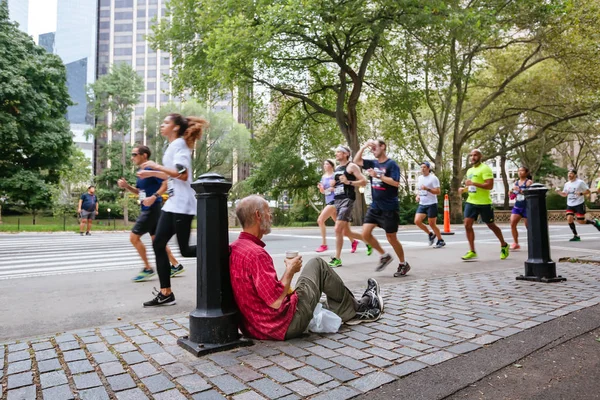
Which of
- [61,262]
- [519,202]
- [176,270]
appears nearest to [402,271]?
[176,270]

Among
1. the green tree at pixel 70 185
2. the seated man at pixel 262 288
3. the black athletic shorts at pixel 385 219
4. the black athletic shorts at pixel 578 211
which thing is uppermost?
the green tree at pixel 70 185

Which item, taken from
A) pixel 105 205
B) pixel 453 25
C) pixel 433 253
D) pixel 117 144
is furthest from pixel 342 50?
pixel 117 144

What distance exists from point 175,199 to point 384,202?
3.28 metres

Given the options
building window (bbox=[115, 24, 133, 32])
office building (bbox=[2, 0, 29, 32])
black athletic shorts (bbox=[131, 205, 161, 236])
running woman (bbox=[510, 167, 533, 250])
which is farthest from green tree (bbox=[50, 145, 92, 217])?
office building (bbox=[2, 0, 29, 32])

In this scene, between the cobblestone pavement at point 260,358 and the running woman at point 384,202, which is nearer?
the cobblestone pavement at point 260,358

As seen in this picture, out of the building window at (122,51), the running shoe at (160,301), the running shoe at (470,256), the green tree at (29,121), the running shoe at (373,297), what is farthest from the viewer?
the building window at (122,51)

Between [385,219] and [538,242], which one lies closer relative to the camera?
[538,242]

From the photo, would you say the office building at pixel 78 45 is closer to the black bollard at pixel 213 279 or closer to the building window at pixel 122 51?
the building window at pixel 122 51

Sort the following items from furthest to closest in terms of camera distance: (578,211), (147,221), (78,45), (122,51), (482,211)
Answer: (78,45) → (122,51) → (578,211) → (482,211) → (147,221)

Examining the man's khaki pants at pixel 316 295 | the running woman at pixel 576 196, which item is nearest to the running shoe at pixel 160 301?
the man's khaki pants at pixel 316 295

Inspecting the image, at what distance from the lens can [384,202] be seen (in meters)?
6.45

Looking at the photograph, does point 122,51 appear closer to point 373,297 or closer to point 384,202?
point 384,202

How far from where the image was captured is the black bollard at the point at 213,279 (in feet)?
10.1

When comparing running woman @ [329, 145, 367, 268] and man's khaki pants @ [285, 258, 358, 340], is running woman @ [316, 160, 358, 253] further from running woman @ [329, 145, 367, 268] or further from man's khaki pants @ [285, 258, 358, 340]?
man's khaki pants @ [285, 258, 358, 340]
